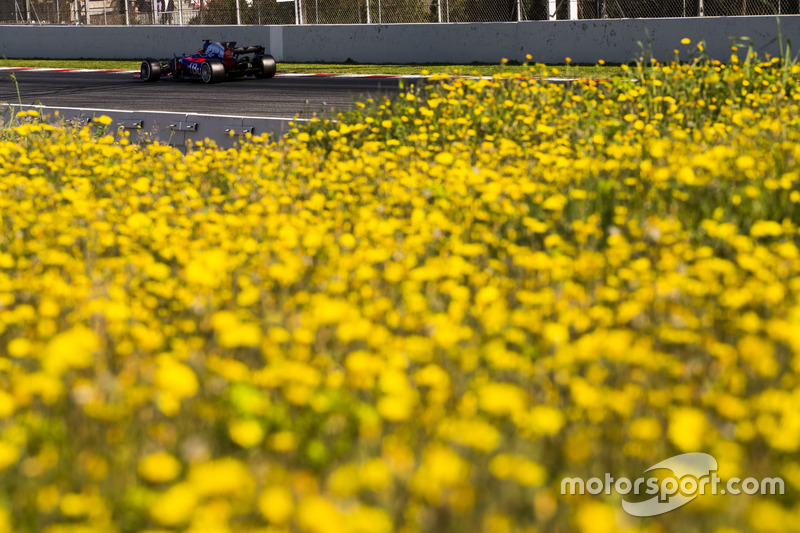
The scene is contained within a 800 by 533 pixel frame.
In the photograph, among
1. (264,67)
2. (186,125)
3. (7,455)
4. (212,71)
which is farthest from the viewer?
(264,67)

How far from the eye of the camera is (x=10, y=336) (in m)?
3.71

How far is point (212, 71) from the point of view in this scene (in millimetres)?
19656

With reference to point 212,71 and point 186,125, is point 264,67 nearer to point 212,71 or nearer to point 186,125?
point 212,71

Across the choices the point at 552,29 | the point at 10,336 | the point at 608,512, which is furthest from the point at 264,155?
the point at 552,29

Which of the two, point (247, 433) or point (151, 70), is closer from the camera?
point (247, 433)

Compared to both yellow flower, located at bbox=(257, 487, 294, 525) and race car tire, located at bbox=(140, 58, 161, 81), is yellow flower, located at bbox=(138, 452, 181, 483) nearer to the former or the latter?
yellow flower, located at bbox=(257, 487, 294, 525)

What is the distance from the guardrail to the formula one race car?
8.36 m

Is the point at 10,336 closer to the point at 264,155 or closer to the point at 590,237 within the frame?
the point at 590,237

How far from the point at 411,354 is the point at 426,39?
22.4 meters

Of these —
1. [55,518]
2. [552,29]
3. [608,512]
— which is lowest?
[55,518]

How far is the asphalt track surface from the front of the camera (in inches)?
591

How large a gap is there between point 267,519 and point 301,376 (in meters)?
0.63

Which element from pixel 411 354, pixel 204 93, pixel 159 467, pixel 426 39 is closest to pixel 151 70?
pixel 204 93

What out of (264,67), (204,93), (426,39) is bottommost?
(204,93)
